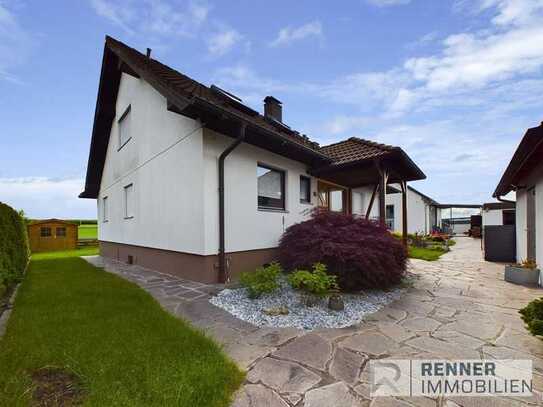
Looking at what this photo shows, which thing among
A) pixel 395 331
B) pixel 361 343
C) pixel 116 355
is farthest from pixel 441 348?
pixel 116 355

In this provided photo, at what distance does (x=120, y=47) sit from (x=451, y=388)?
9.67 meters

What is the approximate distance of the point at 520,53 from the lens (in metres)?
5.88

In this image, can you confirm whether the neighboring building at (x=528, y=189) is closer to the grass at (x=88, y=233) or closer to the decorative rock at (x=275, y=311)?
the decorative rock at (x=275, y=311)

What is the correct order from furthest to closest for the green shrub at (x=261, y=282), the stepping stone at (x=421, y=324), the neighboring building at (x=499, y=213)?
the neighboring building at (x=499, y=213)
the green shrub at (x=261, y=282)
the stepping stone at (x=421, y=324)

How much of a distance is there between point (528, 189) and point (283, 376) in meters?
8.80

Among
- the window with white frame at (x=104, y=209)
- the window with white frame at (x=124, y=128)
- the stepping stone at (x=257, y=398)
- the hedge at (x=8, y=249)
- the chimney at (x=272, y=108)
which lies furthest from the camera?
the window with white frame at (x=104, y=209)

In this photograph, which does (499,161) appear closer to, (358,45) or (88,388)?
(358,45)

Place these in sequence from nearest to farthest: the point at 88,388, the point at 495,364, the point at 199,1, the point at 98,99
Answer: the point at 88,388 < the point at 495,364 < the point at 199,1 < the point at 98,99

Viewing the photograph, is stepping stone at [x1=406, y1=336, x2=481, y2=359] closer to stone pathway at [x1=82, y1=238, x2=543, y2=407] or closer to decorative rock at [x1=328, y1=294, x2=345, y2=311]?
stone pathway at [x1=82, y1=238, x2=543, y2=407]

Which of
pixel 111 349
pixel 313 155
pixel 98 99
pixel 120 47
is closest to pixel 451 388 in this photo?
pixel 111 349

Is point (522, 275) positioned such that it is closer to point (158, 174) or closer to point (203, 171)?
point (203, 171)

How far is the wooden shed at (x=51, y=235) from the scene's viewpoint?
18219mm

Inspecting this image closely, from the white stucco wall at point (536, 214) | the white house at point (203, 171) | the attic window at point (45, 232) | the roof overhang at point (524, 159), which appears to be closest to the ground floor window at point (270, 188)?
the white house at point (203, 171)

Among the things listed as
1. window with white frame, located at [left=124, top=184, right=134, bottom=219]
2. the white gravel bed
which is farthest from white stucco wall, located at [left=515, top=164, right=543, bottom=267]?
window with white frame, located at [left=124, top=184, right=134, bottom=219]
